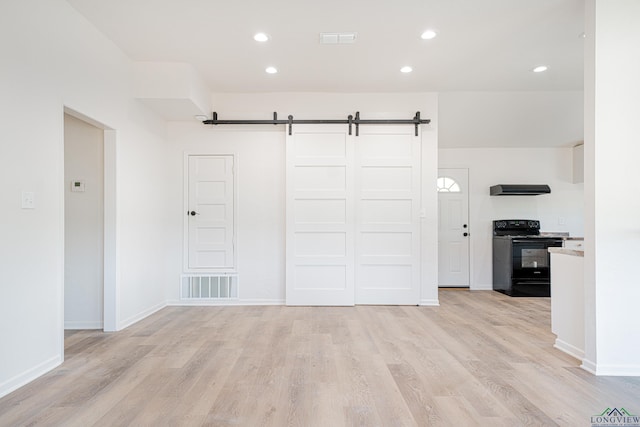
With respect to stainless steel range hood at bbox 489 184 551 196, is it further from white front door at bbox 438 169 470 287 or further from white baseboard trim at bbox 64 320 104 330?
white baseboard trim at bbox 64 320 104 330

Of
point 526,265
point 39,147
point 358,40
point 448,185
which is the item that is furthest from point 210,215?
point 526,265

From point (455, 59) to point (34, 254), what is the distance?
409 centimetres

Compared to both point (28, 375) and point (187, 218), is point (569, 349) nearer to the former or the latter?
point (28, 375)

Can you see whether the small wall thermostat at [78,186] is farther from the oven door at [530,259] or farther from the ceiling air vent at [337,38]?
the oven door at [530,259]

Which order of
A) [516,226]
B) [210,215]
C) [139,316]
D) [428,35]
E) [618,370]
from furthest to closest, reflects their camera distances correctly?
[516,226] → [210,215] → [139,316] → [428,35] → [618,370]

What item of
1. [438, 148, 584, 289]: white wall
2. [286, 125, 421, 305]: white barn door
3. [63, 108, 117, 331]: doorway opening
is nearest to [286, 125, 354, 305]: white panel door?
[286, 125, 421, 305]: white barn door

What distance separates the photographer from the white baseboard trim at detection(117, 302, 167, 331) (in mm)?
3481

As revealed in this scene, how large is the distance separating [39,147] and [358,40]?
2721mm

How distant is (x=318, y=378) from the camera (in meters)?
2.35

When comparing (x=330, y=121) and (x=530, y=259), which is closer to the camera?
(x=330, y=121)

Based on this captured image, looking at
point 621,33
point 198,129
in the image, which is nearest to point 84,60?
point 198,129

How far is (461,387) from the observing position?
2.23 meters

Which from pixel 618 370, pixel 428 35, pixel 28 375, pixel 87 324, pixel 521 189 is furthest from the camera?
pixel 521 189

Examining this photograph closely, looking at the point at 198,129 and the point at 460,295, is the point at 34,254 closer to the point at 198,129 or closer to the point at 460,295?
the point at 198,129
